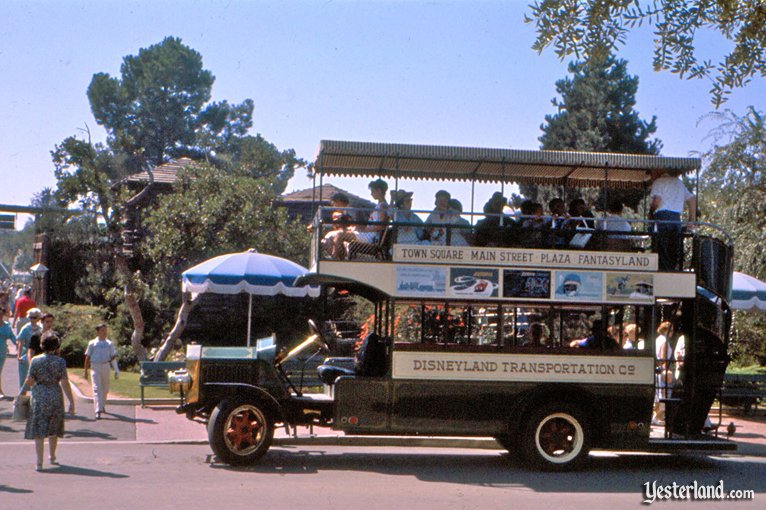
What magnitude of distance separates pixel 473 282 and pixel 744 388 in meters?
9.58

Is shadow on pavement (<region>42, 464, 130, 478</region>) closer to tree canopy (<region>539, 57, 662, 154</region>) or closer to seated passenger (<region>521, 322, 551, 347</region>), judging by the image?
seated passenger (<region>521, 322, 551, 347</region>)

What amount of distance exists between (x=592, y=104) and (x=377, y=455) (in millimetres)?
36537

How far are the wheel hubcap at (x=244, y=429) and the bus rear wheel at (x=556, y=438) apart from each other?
317 cm

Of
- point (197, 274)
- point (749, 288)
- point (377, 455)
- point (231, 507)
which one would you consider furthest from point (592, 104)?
point (231, 507)

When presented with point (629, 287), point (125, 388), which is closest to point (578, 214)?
point (629, 287)

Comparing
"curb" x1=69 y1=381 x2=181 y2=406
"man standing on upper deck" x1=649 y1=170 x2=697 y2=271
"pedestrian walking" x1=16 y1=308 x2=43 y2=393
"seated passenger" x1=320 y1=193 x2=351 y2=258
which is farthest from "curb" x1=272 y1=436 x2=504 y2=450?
"pedestrian walking" x1=16 y1=308 x2=43 y2=393

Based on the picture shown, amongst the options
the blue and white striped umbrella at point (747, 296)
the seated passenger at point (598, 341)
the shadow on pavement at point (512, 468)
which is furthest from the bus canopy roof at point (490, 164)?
the blue and white striped umbrella at point (747, 296)

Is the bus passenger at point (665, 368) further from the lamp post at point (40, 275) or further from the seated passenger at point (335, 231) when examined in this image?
the lamp post at point (40, 275)

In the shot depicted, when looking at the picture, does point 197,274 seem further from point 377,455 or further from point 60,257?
point 60,257

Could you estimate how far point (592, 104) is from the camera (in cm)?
4656

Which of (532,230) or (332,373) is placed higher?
(532,230)

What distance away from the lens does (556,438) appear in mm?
11719

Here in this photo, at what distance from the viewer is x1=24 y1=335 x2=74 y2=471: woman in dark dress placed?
423 inches

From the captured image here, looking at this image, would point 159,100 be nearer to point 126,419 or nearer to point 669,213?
point 126,419
